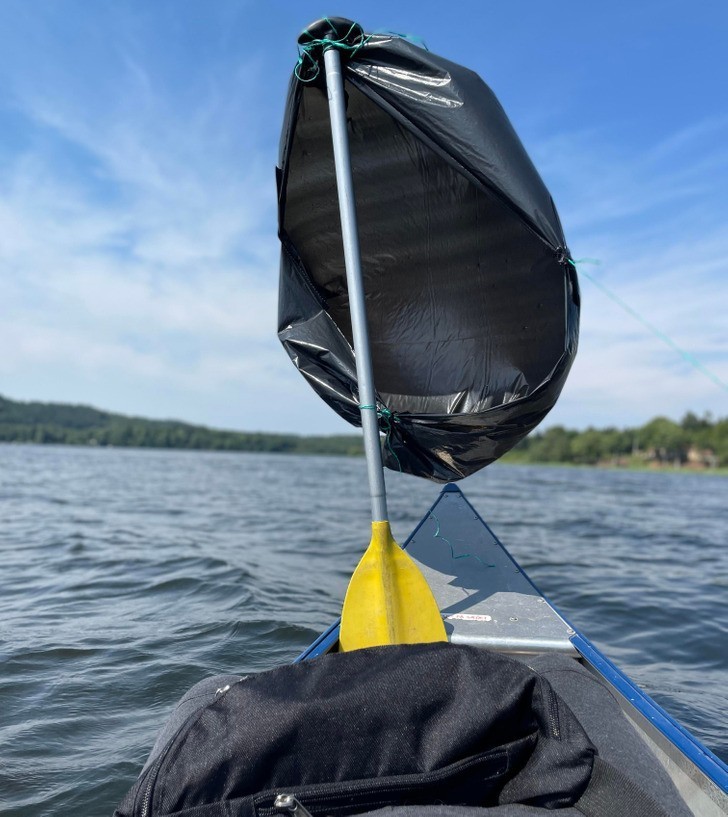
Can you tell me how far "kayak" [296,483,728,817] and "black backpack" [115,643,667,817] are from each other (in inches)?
21.1

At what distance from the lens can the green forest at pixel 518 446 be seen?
9038 cm

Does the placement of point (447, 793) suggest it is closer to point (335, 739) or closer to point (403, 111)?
point (335, 739)

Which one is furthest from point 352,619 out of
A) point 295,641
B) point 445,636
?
point 295,641

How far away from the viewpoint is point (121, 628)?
594cm

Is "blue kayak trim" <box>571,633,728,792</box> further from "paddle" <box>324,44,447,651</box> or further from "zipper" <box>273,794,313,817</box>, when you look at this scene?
"zipper" <box>273,794,313,817</box>

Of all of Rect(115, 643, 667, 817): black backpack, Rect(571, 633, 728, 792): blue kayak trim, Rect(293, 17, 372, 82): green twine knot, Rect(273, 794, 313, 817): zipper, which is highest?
Rect(293, 17, 372, 82): green twine knot

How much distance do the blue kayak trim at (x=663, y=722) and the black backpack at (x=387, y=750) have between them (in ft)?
2.22

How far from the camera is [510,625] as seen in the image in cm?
392

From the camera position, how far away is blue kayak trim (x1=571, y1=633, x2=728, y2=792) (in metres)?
2.36

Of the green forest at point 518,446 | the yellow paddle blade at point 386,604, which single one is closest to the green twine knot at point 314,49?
the yellow paddle blade at point 386,604

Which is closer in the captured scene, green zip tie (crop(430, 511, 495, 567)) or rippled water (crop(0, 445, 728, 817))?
rippled water (crop(0, 445, 728, 817))

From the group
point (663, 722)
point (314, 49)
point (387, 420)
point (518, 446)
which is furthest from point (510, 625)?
point (518, 446)

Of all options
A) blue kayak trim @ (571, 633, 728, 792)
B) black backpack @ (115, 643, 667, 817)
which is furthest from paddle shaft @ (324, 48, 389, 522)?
black backpack @ (115, 643, 667, 817)

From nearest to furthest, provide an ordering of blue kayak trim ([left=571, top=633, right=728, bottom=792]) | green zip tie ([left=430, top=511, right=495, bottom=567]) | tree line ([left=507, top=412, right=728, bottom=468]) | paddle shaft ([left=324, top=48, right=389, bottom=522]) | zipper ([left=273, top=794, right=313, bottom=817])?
zipper ([left=273, top=794, right=313, bottom=817]) → blue kayak trim ([left=571, top=633, right=728, bottom=792]) → paddle shaft ([left=324, top=48, right=389, bottom=522]) → green zip tie ([left=430, top=511, right=495, bottom=567]) → tree line ([left=507, top=412, right=728, bottom=468])
